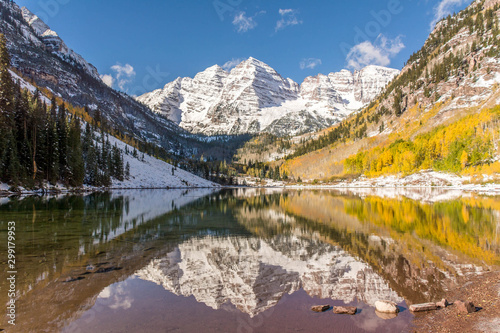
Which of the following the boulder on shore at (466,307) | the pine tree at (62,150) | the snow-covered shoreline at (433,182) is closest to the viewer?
the boulder on shore at (466,307)

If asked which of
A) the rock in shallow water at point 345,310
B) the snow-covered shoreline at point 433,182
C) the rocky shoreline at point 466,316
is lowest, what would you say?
the rocky shoreline at point 466,316

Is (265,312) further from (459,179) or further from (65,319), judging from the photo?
(459,179)

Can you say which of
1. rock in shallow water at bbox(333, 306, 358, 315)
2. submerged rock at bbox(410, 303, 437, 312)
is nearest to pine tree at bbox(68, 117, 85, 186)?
rock in shallow water at bbox(333, 306, 358, 315)

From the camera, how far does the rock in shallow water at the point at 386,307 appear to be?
8.19m

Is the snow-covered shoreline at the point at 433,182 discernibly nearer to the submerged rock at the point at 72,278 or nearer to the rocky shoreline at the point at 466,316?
the rocky shoreline at the point at 466,316

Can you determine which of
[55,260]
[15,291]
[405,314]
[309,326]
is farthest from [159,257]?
[405,314]

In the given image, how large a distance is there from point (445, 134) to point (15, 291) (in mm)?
137944

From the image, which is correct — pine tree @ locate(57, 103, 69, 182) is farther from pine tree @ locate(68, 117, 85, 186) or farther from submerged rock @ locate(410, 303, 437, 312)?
submerged rock @ locate(410, 303, 437, 312)

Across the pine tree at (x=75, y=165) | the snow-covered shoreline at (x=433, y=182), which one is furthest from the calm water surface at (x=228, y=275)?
the snow-covered shoreline at (x=433, y=182)

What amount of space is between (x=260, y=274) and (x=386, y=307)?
5.30 metres

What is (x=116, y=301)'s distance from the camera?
8758 mm

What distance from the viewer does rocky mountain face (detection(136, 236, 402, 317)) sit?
31.4 ft

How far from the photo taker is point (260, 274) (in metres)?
12.0

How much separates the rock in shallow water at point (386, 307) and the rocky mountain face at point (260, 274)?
23.8 inches
